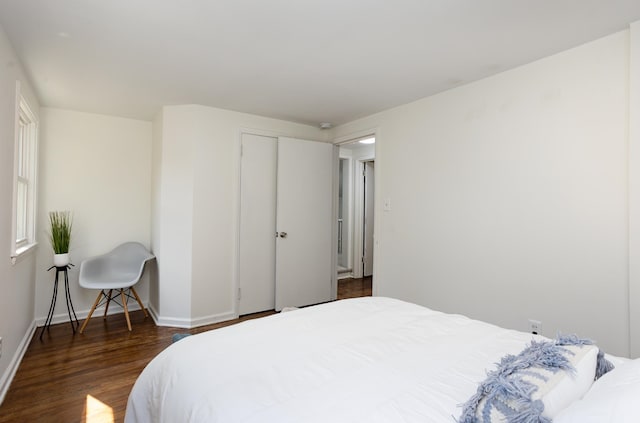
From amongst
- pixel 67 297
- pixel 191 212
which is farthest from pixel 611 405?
pixel 67 297

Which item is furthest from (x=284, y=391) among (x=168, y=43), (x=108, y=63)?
(x=108, y=63)

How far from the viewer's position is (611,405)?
729mm

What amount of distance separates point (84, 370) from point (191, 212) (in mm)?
1539

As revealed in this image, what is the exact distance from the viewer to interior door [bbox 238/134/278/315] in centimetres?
368

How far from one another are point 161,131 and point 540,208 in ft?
11.1

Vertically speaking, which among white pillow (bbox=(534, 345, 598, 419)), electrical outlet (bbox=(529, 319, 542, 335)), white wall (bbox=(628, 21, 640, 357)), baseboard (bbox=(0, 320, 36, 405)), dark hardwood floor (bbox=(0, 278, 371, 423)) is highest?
white wall (bbox=(628, 21, 640, 357))

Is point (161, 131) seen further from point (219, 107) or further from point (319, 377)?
point (319, 377)

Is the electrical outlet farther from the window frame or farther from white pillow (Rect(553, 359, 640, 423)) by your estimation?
the window frame

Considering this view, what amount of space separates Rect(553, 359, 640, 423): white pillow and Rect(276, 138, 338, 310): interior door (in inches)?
127

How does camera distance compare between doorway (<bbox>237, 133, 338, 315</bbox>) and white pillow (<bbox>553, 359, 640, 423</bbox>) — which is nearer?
white pillow (<bbox>553, 359, 640, 423</bbox>)

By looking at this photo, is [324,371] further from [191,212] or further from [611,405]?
[191,212]

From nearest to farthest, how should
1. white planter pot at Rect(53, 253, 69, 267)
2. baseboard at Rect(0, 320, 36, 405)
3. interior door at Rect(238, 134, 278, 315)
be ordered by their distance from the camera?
baseboard at Rect(0, 320, 36, 405), white planter pot at Rect(53, 253, 69, 267), interior door at Rect(238, 134, 278, 315)

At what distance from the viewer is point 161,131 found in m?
3.41

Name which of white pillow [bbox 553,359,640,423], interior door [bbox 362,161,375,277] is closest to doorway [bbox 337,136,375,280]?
interior door [bbox 362,161,375,277]
